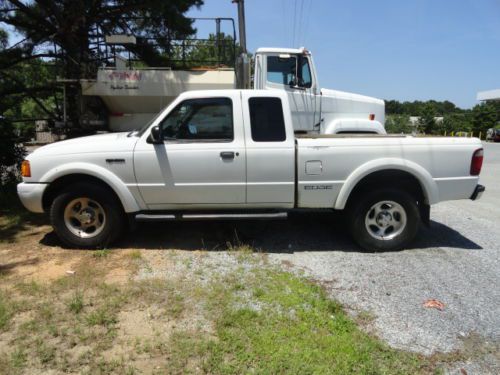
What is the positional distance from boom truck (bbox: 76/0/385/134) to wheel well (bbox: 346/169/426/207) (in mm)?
3459

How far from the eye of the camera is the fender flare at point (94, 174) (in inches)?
188

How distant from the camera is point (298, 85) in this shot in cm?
844

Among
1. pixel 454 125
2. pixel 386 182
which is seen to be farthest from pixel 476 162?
pixel 454 125

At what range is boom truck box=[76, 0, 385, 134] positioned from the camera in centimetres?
825

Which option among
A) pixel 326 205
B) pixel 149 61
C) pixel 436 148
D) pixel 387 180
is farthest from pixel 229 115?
pixel 149 61

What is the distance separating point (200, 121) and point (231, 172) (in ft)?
2.42

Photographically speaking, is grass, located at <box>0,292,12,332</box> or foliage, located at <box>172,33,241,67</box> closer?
grass, located at <box>0,292,12,332</box>

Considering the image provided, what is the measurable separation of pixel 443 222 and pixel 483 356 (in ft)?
12.5

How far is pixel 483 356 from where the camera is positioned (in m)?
3.03

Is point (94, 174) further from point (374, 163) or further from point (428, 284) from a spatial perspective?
point (428, 284)

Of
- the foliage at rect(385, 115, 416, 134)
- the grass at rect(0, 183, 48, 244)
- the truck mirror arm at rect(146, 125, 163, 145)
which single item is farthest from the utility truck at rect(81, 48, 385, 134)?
the foliage at rect(385, 115, 416, 134)

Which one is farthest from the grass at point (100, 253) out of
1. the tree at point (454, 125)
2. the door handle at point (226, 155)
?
the tree at point (454, 125)

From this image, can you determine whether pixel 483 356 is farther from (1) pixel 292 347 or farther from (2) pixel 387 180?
(2) pixel 387 180

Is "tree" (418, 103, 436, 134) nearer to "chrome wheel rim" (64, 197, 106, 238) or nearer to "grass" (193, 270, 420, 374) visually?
"chrome wheel rim" (64, 197, 106, 238)
